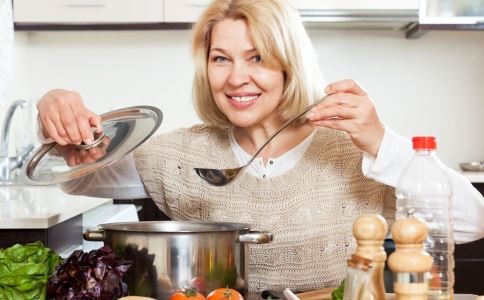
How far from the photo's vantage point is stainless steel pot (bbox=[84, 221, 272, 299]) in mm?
1021

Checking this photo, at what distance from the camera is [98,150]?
49.1 inches

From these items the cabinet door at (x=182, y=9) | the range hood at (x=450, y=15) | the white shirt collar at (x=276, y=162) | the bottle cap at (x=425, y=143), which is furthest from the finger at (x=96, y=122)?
the range hood at (x=450, y=15)

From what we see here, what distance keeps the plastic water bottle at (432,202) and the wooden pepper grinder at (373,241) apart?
0.10 meters

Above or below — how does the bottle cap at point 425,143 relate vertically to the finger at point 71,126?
below

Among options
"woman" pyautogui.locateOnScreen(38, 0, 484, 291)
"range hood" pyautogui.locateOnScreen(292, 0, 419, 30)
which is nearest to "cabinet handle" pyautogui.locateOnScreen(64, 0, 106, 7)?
"range hood" pyautogui.locateOnScreen(292, 0, 419, 30)

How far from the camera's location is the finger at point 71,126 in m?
1.28

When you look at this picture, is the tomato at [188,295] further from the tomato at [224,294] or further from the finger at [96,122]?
the finger at [96,122]

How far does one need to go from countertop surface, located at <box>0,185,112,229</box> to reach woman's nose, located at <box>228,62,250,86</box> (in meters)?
0.58

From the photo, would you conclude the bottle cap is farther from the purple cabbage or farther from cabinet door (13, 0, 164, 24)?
cabinet door (13, 0, 164, 24)

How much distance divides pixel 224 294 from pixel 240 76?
2.14 feet

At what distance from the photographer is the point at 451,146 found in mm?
3594

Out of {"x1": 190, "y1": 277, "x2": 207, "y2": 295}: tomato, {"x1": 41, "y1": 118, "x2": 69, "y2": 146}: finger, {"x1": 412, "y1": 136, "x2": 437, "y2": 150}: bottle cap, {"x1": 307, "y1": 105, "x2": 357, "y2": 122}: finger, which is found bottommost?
{"x1": 190, "y1": 277, "x2": 207, "y2": 295}: tomato

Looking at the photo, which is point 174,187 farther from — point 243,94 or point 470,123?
point 470,123

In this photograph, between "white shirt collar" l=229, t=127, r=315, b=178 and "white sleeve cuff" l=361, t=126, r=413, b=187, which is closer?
"white sleeve cuff" l=361, t=126, r=413, b=187
